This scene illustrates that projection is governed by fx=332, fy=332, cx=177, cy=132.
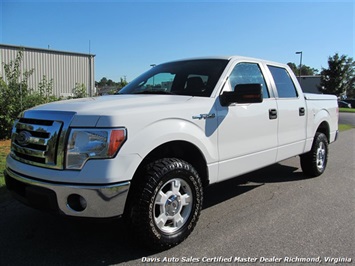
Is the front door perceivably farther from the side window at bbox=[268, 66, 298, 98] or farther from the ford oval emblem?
the ford oval emblem

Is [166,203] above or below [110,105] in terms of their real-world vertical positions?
below

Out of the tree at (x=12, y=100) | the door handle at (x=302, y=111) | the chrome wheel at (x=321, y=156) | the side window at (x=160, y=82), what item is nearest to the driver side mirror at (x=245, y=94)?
the side window at (x=160, y=82)

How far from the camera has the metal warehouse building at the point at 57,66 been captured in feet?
67.8

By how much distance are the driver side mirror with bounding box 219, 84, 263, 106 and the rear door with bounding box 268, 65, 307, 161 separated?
124 centimetres

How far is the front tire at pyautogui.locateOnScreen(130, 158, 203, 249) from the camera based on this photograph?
9.59 feet

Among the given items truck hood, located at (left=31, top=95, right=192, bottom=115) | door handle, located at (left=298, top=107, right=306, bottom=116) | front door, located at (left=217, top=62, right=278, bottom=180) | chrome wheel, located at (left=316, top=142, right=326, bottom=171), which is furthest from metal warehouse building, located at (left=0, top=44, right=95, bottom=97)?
truck hood, located at (left=31, top=95, right=192, bottom=115)

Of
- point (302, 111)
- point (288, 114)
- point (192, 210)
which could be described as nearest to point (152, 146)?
point (192, 210)

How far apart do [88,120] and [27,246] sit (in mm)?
1453

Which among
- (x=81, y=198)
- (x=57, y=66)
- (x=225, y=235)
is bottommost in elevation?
(x=225, y=235)

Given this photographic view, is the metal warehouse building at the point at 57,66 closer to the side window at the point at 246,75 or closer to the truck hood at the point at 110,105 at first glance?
the side window at the point at 246,75

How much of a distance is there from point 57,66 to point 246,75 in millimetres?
20832

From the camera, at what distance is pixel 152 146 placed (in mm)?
2984

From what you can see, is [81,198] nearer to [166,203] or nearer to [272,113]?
[166,203]

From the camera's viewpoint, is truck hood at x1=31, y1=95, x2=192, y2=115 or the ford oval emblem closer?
truck hood at x1=31, y1=95, x2=192, y2=115
